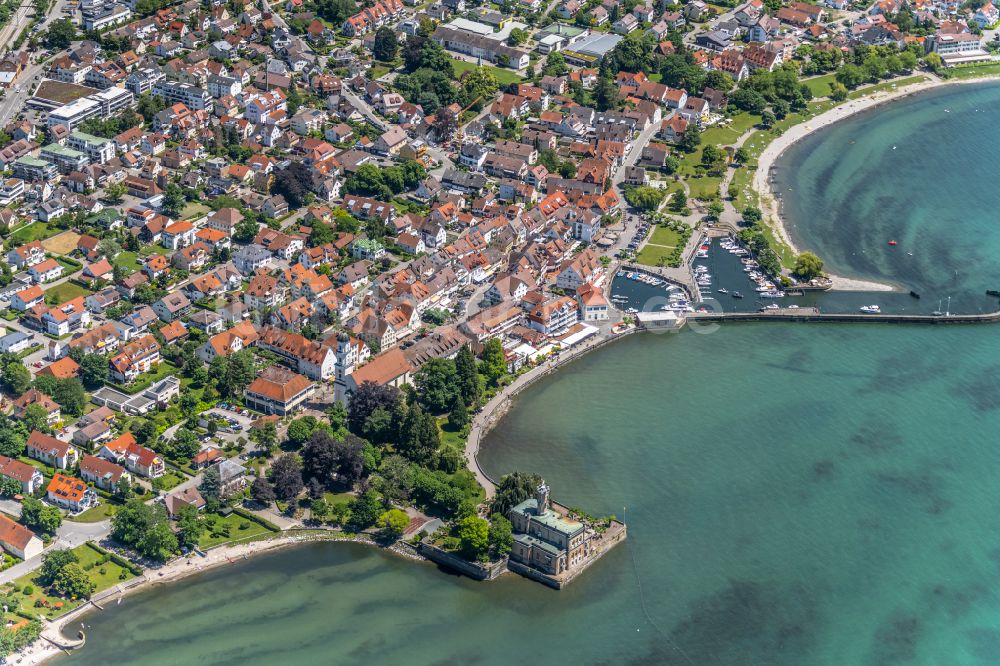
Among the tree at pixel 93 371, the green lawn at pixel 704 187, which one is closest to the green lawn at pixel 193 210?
the tree at pixel 93 371

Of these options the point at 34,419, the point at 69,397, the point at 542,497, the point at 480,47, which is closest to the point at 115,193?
the point at 69,397

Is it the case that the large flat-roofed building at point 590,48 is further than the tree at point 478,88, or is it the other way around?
the large flat-roofed building at point 590,48

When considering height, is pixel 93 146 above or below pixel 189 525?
above

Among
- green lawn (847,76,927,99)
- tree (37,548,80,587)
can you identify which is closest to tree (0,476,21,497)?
tree (37,548,80,587)

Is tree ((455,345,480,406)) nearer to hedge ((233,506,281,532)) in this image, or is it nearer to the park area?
hedge ((233,506,281,532))

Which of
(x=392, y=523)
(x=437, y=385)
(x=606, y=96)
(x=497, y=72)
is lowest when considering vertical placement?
(x=392, y=523)

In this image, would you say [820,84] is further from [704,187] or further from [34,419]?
[34,419]

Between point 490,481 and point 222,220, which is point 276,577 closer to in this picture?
point 490,481

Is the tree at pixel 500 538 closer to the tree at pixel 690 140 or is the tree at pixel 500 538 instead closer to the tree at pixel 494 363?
the tree at pixel 494 363
